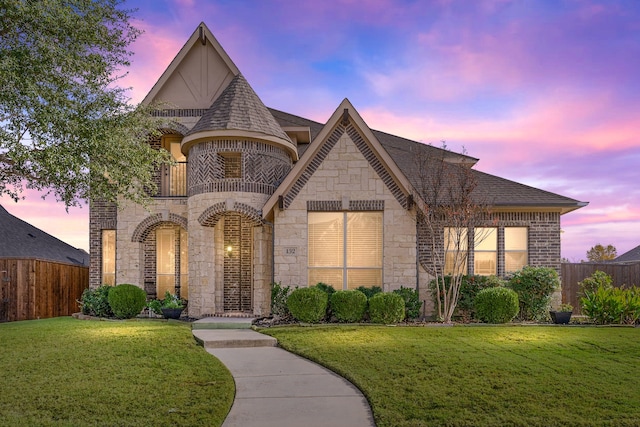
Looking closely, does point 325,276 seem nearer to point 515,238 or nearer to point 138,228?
point 515,238

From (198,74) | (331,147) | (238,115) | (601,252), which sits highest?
(198,74)

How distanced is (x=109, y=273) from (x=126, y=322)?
3.99 meters

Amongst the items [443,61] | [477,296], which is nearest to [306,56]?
[443,61]

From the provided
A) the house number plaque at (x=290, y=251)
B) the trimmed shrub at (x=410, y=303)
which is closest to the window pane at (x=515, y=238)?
the trimmed shrub at (x=410, y=303)

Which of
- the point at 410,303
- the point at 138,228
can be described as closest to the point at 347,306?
the point at 410,303

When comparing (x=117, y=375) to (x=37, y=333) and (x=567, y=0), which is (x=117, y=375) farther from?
(x=567, y=0)

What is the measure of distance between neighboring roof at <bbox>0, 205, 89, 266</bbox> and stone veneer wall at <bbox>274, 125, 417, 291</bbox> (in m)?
12.2

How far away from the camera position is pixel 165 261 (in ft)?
58.6

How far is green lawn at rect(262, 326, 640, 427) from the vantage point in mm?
5695

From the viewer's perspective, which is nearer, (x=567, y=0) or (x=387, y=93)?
(x=567, y=0)

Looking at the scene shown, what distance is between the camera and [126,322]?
580 inches

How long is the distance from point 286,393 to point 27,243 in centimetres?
2202

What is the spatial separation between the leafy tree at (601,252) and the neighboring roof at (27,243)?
55.5 meters

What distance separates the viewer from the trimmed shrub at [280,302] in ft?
46.6
